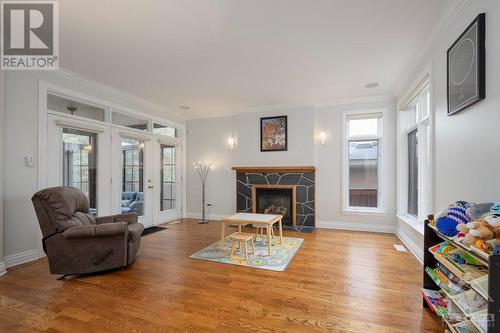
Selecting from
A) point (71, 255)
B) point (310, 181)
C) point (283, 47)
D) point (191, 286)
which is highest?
point (283, 47)

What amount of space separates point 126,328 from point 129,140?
12.0ft

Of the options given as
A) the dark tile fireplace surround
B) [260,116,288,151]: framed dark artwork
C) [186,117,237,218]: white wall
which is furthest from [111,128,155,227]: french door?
[260,116,288,151]: framed dark artwork

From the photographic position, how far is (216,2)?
208 centimetres

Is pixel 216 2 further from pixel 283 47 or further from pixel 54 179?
pixel 54 179

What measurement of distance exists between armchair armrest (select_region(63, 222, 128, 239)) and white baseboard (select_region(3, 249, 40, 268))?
3.54 feet

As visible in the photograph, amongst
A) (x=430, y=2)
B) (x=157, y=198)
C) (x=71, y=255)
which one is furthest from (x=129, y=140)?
(x=430, y=2)

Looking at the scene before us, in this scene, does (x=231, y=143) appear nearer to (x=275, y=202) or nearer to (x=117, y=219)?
(x=275, y=202)

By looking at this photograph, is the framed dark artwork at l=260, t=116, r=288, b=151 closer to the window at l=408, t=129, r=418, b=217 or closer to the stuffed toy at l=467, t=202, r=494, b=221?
the window at l=408, t=129, r=418, b=217

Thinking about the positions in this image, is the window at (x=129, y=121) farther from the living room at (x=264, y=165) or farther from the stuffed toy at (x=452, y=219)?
the stuffed toy at (x=452, y=219)

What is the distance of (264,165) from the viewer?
5328mm

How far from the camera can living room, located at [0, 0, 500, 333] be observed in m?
1.83

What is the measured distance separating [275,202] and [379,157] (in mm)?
2357

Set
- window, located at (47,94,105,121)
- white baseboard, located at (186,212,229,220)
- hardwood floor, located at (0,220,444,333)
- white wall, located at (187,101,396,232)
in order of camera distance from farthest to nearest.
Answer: white baseboard, located at (186,212,229,220)
white wall, located at (187,101,396,232)
window, located at (47,94,105,121)
hardwood floor, located at (0,220,444,333)

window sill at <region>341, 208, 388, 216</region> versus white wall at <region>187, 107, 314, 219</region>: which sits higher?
white wall at <region>187, 107, 314, 219</region>
